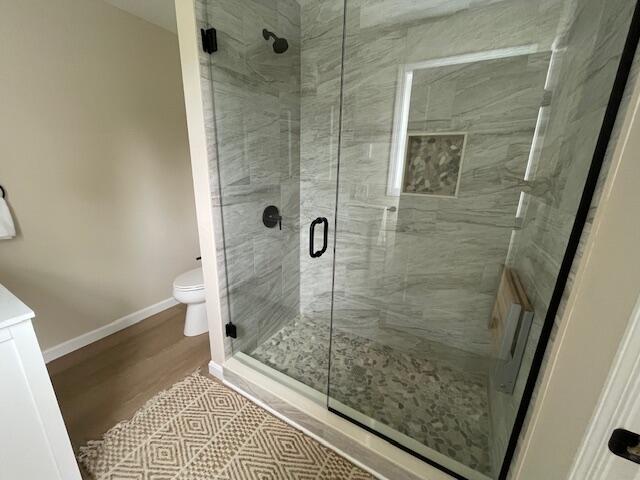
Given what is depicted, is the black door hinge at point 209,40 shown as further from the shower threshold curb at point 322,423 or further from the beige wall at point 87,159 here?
the shower threshold curb at point 322,423

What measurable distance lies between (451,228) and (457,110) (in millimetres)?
683

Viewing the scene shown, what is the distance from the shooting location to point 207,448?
4.28 feet

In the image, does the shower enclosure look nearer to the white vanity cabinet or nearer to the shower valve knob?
the shower valve knob

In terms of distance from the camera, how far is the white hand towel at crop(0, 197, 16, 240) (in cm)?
148

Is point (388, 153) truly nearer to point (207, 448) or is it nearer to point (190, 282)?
point (190, 282)

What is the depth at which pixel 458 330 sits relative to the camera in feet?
5.95

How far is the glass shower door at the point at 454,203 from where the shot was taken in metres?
1.08

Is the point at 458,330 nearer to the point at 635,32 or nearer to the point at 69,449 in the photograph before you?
the point at 635,32

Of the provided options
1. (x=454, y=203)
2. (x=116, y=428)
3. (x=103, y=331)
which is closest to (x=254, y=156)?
(x=454, y=203)

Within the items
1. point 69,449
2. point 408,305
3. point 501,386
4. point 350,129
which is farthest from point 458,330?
point 69,449

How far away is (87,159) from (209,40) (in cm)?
126

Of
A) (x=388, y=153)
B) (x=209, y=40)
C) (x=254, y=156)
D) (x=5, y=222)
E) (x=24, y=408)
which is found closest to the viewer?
(x=24, y=408)

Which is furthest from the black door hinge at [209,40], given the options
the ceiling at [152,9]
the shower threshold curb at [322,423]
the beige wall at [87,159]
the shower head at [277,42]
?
the shower threshold curb at [322,423]

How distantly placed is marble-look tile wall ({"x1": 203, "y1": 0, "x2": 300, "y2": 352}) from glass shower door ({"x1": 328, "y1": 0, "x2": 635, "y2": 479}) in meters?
0.38
